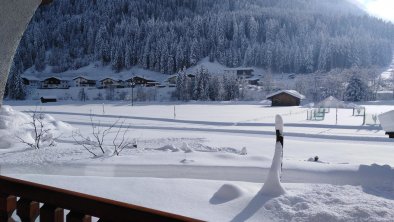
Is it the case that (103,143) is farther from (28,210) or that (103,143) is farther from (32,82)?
(32,82)

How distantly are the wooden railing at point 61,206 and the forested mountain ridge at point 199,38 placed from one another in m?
105

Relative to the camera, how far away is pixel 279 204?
4328 millimetres

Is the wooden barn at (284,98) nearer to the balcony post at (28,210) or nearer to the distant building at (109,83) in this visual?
the distant building at (109,83)

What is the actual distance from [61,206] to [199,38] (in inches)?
4792

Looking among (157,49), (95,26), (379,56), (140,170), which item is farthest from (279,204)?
(95,26)

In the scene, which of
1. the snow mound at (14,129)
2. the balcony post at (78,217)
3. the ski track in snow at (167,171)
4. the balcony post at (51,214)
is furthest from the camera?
the snow mound at (14,129)

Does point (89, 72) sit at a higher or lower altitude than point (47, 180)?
higher

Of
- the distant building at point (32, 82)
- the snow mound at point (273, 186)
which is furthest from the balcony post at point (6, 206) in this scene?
the distant building at point (32, 82)

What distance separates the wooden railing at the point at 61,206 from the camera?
1.48m

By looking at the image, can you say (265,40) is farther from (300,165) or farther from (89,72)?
(300,165)

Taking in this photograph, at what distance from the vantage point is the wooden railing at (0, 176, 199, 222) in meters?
1.48

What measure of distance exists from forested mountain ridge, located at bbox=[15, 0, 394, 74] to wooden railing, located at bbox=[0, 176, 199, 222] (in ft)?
344

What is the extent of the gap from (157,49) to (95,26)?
3972 centimetres

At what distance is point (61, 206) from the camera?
1723mm
